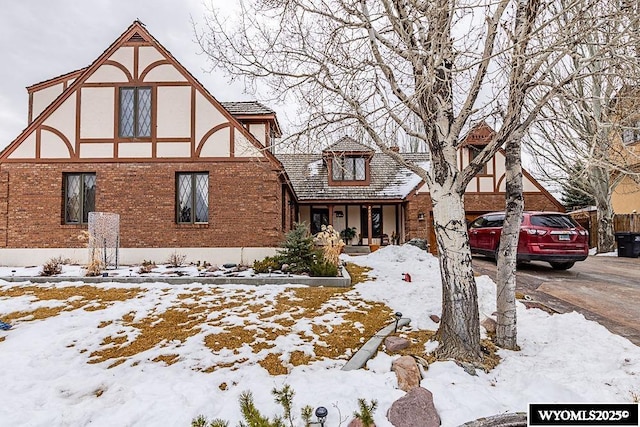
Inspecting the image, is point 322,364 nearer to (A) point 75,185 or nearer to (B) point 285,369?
(B) point 285,369

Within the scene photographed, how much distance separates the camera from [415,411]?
295 cm

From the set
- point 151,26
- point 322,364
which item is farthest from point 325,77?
point 151,26

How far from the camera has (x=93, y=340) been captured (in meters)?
4.82

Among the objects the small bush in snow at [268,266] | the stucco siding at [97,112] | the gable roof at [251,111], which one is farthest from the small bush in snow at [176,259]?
the gable roof at [251,111]

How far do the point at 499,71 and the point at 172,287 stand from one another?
7051 mm

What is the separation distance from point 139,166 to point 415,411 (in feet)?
33.7

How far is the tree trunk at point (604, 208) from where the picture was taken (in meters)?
15.7

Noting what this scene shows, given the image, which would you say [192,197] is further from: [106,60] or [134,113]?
[106,60]

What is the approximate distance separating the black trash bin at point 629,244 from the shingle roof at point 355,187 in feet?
27.5

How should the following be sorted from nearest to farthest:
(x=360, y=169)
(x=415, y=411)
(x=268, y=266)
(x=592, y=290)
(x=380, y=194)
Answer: (x=415, y=411) < (x=592, y=290) < (x=268, y=266) < (x=380, y=194) < (x=360, y=169)

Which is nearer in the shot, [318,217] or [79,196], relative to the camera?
[79,196]

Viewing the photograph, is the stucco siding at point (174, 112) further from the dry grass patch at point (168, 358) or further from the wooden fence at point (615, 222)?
the wooden fence at point (615, 222)

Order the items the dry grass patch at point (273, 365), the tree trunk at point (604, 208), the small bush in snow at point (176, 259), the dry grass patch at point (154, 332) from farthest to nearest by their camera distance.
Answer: the tree trunk at point (604, 208) → the small bush in snow at point (176, 259) → the dry grass patch at point (154, 332) → the dry grass patch at point (273, 365)

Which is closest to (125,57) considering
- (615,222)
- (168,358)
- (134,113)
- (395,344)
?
(134,113)
